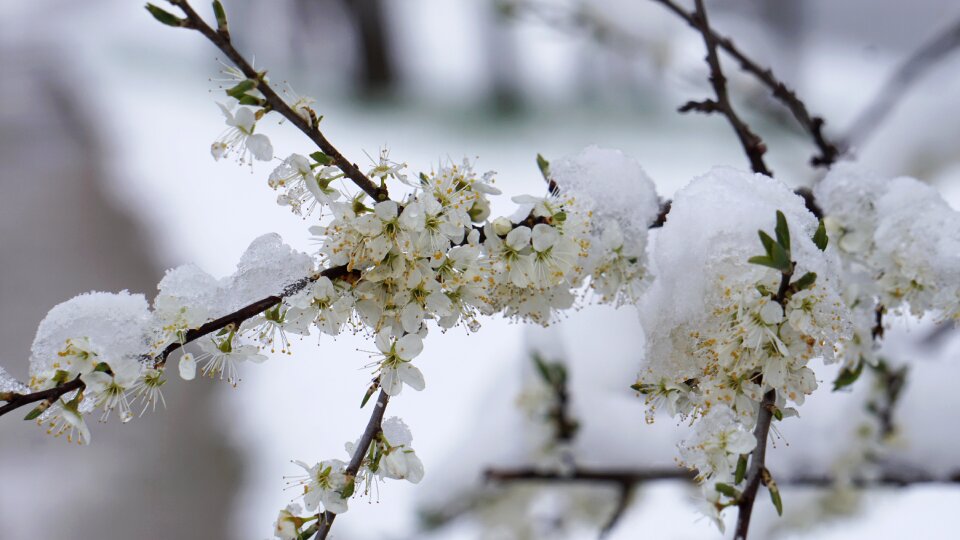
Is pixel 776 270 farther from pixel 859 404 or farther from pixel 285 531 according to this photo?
pixel 859 404

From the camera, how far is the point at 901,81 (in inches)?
45.6

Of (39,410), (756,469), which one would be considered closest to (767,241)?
(756,469)

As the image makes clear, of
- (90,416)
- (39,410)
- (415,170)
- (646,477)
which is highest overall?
(415,170)

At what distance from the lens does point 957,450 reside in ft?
3.73

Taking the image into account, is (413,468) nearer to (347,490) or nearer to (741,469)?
(347,490)

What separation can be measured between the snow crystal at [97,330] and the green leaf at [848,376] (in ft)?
2.02

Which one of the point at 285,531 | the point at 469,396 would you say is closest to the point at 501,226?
the point at 285,531

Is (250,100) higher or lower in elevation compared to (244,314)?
higher

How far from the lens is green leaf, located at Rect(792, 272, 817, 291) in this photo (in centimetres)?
48

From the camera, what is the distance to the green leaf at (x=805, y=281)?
1.56 ft

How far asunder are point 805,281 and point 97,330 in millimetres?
480

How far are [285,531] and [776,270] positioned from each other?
38cm

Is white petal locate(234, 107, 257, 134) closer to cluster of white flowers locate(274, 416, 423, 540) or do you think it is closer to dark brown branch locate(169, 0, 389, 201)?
dark brown branch locate(169, 0, 389, 201)

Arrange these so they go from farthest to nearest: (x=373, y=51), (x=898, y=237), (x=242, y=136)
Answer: (x=373, y=51)
(x=898, y=237)
(x=242, y=136)
